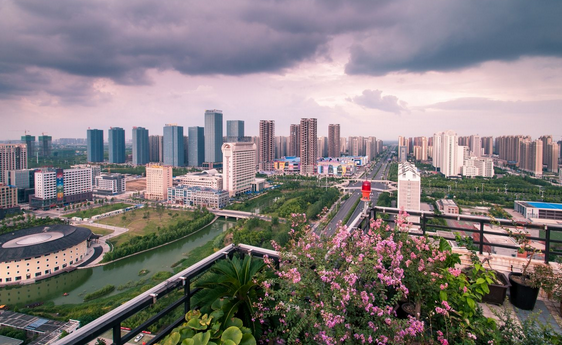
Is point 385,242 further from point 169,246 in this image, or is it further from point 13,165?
point 13,165

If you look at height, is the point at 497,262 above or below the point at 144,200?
above

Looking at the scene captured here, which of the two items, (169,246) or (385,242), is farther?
(169,246)

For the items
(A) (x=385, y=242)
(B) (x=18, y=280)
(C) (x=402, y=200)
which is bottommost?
(B) (x=18, y=280)

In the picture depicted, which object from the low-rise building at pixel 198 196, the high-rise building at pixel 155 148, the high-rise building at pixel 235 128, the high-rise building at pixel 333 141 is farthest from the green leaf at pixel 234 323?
the high-rise building at pixel 155 148

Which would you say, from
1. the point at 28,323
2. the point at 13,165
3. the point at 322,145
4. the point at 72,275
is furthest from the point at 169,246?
the point at 322,145

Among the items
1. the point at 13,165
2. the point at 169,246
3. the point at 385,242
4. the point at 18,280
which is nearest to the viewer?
the point at 385,242

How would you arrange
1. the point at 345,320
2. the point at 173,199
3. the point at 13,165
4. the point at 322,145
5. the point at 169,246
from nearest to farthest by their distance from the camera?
the point at 345,320 → the point at 169,246 → the point at 173,199 → the point at 13,165 → the point at 322,145

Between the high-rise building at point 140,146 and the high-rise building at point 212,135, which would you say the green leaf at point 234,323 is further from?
the high-rise building at point 140,146

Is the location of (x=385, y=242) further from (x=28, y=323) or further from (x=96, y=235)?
(x=96, y=235)
